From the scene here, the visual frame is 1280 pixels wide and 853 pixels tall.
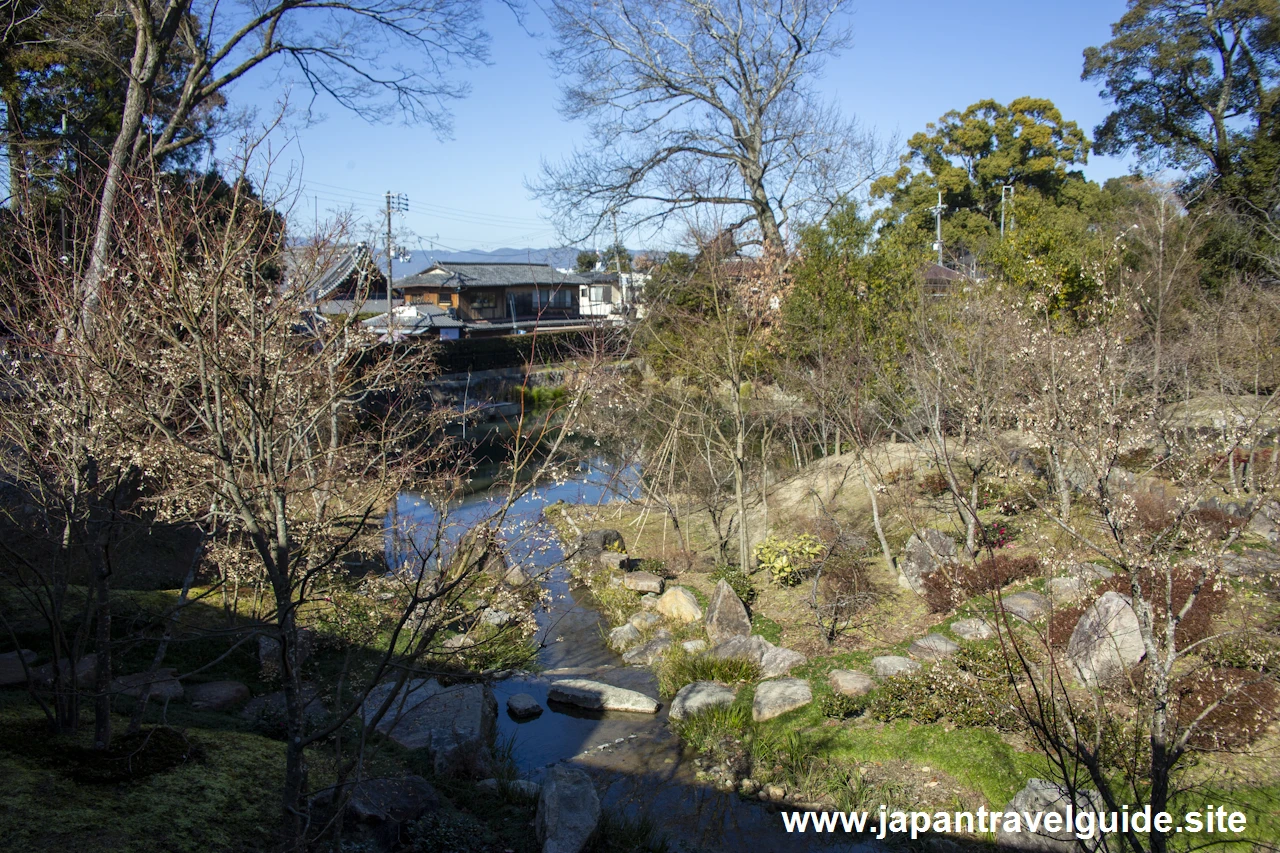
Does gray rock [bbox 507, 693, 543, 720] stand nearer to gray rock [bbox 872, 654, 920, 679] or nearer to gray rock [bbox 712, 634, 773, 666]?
gray rock [bbox 712, 634, 773, 666]

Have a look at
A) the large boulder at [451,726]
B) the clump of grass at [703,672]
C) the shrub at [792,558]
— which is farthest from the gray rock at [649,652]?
the large boulder at [451,726]

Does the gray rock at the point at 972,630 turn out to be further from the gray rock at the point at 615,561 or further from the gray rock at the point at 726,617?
the gray rock at the point at 615,561

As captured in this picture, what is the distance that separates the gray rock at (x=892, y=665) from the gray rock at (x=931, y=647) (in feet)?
0.74

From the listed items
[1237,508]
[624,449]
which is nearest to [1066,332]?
[1237,508]

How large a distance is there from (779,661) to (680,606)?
7.48 feet

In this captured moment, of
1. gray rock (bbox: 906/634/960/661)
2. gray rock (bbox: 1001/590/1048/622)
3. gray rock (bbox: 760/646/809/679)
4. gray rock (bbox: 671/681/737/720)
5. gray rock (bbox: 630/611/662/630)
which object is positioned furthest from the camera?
gray rock (bbox: 630/611/662/630)

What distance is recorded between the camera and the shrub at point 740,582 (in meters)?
11.0

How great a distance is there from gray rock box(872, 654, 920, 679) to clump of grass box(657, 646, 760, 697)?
136cm

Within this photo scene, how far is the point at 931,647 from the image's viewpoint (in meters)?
8.08

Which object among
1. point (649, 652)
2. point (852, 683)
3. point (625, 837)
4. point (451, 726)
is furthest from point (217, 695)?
Result: point (852, 683)

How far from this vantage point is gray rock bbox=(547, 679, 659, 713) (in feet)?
28.0

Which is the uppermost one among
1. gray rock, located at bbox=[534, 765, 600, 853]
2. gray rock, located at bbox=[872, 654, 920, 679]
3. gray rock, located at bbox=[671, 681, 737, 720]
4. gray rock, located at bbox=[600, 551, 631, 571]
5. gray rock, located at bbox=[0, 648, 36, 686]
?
gray rock, located at bbox=[0, 648, 36, 686]

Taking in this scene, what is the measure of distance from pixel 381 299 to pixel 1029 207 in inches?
1080

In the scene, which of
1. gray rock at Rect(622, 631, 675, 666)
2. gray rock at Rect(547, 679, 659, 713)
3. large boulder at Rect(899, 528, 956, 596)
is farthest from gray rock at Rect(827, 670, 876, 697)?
gray rock at Rect(622, 631, 675, 666)
